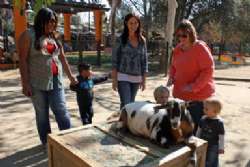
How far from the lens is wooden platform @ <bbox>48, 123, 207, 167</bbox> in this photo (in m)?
2.61

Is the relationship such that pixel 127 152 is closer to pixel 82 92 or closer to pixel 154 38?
pixel 82 92

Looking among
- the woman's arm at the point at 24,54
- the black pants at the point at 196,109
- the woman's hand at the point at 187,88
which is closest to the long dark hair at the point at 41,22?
the woman's arm at the point at 24,54

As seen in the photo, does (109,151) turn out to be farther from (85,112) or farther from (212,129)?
(85,112)

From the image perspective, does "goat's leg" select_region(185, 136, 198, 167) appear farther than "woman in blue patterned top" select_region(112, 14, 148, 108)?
No

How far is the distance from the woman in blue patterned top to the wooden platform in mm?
1056

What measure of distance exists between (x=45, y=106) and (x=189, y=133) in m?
1.80

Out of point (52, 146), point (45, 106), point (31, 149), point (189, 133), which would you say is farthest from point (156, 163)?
point (31, 149)

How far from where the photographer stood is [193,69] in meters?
3.44

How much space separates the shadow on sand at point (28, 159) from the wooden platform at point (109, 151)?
88cm

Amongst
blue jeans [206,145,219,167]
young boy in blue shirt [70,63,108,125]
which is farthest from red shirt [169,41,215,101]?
young boy in blue shirt [70,63,108,125]

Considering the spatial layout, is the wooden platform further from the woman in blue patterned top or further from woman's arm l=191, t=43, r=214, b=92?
the woman in blue patterned top

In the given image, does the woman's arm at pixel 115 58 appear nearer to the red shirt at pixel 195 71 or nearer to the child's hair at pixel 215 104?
the red shirt at pixel 195 71

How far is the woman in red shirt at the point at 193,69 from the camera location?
3.38m

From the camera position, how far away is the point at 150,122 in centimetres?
286
